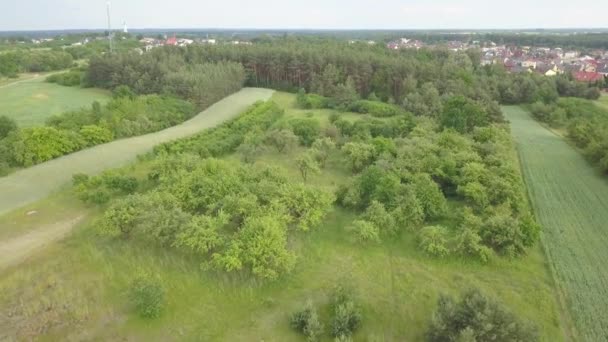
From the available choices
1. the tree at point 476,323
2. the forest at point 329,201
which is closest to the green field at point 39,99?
the forest at point 329,201

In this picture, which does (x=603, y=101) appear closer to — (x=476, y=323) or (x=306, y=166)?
A: (x=306, y=166)

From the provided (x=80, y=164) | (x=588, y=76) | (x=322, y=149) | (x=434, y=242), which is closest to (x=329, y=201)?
(x=434, y=242)

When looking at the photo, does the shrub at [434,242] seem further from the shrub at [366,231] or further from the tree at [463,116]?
the tree at [463,116]

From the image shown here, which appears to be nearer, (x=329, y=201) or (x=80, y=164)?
(x=329, y=201)

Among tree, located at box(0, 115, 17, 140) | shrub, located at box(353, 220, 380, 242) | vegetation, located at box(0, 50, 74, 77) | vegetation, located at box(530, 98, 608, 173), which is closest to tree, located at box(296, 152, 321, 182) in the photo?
shrub, located at box(353, 220, 380, 242)

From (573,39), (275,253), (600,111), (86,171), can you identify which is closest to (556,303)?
(275,253)

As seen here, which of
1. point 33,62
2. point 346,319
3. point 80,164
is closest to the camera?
point 346,319
